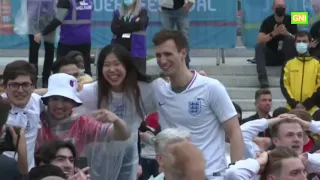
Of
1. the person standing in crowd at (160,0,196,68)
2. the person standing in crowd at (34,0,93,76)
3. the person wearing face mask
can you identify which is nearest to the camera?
the person wearing face mask

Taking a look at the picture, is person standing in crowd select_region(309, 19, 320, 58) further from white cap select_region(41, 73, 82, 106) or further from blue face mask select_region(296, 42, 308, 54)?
white cap select_region(41, 73, 82, 106)

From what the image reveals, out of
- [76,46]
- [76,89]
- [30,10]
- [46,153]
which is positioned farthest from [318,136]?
[30,10]

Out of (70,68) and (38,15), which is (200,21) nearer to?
(38,15)

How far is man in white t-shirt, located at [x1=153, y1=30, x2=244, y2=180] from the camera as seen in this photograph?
683cm

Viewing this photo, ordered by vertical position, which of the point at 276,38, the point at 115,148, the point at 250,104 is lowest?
the point at 250,104

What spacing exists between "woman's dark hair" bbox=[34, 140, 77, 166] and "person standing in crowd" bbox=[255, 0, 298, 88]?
323 inches

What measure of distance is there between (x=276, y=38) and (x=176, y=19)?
1.57m

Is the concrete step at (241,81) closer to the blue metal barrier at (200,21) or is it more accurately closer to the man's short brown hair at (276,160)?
the blue metal barrier at (200,21)

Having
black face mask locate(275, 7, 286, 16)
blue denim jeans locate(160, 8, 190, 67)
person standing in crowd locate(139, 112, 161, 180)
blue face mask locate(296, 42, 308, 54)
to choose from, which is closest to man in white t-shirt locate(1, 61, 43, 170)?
person standing in crowd locate(139, 112, 161, 180)

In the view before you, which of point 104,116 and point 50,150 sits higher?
point 104,116

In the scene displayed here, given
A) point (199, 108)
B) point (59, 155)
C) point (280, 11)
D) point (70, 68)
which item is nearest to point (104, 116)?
point (59, 155)

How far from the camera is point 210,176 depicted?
269 inches

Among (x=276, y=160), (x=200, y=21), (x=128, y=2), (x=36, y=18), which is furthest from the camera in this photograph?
(x=200, y=21)

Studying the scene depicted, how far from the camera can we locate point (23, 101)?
6.89 metres
